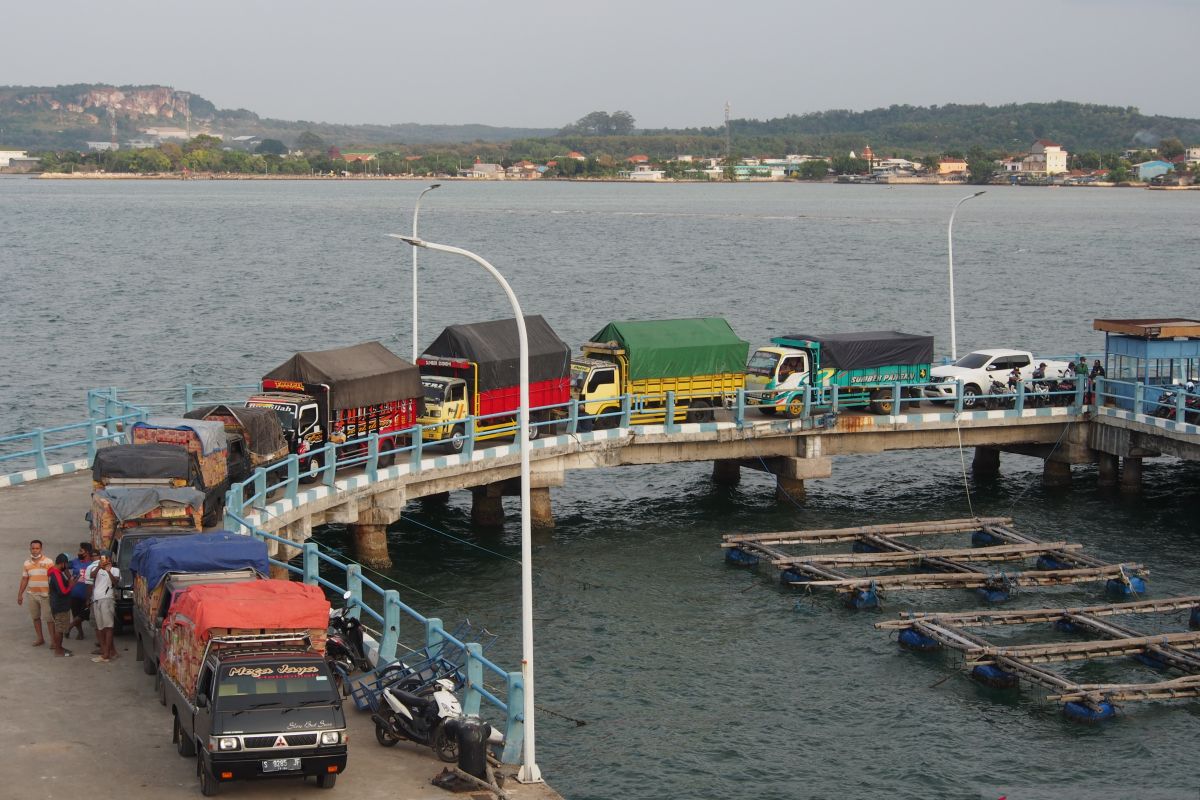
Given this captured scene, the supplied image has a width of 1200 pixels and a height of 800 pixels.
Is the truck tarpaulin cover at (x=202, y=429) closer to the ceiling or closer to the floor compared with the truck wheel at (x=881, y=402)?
closer to the ceiling

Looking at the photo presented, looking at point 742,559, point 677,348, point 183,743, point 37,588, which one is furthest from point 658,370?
point 183,743

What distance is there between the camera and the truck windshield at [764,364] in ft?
137

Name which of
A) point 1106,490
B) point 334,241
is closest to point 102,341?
point 1106,490

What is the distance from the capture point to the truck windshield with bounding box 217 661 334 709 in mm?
17719

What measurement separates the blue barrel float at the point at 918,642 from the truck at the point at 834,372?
37.7 ft

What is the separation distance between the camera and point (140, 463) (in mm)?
27344

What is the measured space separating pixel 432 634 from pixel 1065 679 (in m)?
12.5

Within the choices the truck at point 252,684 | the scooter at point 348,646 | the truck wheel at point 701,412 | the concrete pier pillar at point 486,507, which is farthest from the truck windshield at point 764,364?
the truck at point 252,684

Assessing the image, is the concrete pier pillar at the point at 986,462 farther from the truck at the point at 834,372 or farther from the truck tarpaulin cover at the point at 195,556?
the truck tarpaulin cover at the point at 195,556

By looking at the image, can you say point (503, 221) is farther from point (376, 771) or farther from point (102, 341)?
point (376, 771)

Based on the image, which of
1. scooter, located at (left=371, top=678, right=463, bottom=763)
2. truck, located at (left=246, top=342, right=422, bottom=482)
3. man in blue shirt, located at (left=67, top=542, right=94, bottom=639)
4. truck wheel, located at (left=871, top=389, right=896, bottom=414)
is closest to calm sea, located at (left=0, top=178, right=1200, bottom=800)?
truck wheel, located at (left=871, top=389, right=896, bottom=414)

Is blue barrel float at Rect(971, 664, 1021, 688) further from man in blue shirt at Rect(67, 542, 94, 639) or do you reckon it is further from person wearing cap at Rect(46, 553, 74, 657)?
person wearing cap at Rect(46, 553, 74, 657)

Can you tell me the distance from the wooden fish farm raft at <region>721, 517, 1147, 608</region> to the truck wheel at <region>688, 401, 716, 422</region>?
4033 mm

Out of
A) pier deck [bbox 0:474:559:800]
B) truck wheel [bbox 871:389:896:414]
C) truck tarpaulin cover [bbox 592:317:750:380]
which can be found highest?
truck tarpaulin cover [bbox 592:317:750:380]
